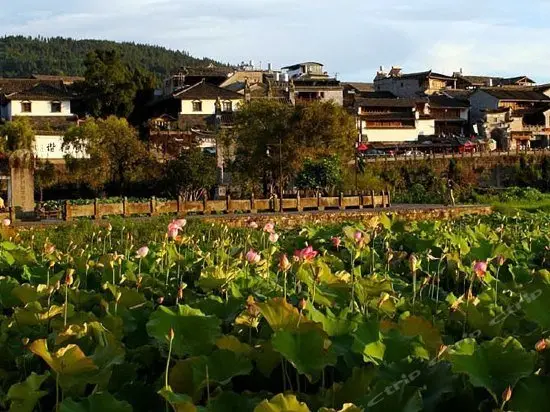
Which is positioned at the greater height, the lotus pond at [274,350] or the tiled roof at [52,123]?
the tiled roof at [52,123]

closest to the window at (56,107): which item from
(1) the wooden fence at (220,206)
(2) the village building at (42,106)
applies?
(2) the village building at (42,106)

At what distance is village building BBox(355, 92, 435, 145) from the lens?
54156 mm

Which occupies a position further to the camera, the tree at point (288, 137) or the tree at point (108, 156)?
the tree at point (108, 156)

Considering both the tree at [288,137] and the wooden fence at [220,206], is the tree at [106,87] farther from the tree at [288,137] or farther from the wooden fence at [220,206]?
the wooden fence at [220,206]

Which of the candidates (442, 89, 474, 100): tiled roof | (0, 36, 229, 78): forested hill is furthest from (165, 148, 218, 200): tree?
(0, 36, 229, 78): forested hill

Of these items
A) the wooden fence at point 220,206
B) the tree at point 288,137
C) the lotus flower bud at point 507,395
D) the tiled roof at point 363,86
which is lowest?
the wooden fence at point 220,206

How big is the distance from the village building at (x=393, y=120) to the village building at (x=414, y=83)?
5.68 meters

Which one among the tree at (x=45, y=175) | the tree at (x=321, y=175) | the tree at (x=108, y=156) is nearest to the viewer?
the tree at (x=321, y=175)

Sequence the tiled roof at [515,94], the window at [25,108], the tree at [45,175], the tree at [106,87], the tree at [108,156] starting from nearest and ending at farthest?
the tree at [108,156]
the tree at [45,175]
the tree at [106,87]
the window at [25,108]
the tiled roof at [515,94]

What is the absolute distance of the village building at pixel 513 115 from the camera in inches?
2250

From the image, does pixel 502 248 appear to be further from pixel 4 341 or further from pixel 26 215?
pixel 26 215

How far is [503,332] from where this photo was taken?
346cm

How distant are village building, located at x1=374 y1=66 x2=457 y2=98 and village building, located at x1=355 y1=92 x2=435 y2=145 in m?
5.68

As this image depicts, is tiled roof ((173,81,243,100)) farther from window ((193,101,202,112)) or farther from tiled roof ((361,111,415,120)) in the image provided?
tiled roof ((361,111,415,120))
